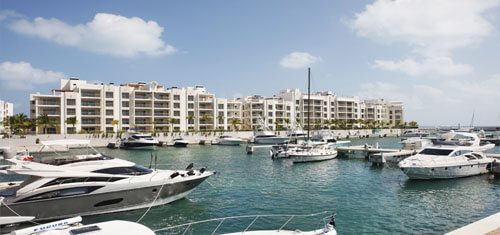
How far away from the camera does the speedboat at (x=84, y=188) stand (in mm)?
15102

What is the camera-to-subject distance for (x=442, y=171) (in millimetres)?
25688

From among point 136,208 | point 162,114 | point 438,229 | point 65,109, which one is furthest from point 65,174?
point 162,114

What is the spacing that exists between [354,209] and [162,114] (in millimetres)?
80614

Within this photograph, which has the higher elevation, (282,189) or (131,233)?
(131,233)

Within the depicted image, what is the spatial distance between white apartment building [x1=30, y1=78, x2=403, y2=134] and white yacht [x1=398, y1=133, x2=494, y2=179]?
38472mm

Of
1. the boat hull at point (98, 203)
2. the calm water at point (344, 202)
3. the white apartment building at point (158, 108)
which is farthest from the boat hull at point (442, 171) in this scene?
the white apartment building at point (158, 108)

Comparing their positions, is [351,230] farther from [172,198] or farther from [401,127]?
[401,127]

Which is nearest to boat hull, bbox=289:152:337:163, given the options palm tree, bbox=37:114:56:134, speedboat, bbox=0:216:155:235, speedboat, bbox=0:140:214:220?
speedboat, bbox=0:140:214:220

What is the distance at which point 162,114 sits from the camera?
9144 cm

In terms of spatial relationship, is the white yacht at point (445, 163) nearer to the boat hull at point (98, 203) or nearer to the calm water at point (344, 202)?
the calm water at point (344, 202)

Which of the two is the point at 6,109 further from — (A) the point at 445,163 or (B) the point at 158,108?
(A) the point at 445,163

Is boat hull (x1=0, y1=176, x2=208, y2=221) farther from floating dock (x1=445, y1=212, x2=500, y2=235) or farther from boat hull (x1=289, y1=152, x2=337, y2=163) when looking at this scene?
boat hull (x1=289, y1=152, x2=337, y2=163)

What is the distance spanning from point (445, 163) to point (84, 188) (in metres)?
26.9

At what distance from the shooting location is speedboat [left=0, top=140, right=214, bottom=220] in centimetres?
1510
